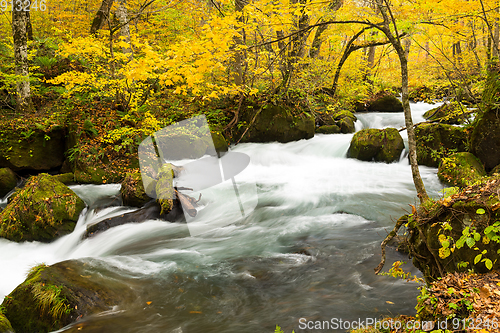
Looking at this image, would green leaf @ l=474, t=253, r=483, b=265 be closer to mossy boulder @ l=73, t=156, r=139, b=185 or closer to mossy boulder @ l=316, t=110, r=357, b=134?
mossy boulder @ l=73, t=156, r=139, b=185

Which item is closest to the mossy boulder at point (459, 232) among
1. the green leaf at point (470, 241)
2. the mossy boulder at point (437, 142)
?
the green leaf at point (470, 241)

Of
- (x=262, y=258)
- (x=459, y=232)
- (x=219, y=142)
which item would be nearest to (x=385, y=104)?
(x=219, y=142)

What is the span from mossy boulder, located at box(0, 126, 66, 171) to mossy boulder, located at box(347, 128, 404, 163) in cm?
1031

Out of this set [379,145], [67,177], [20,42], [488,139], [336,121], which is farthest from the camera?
[336,121]

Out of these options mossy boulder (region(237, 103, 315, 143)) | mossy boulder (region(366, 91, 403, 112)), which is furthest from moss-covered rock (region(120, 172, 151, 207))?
mossy boulder (region(366, 91, 403, 112))

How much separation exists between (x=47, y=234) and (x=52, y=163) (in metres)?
4.38

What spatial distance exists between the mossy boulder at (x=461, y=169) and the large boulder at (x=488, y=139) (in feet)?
0.73

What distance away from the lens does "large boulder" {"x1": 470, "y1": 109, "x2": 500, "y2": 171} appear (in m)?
6.89

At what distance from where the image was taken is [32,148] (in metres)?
9.12

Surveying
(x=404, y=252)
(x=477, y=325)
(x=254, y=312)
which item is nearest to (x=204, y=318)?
(x=254, y=312)

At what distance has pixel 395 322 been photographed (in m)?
2.74

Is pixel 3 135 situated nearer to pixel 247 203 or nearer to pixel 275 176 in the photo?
pixel 247 203

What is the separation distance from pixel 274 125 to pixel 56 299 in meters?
9.36

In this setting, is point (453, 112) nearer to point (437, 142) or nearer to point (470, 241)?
point (437, 142)
